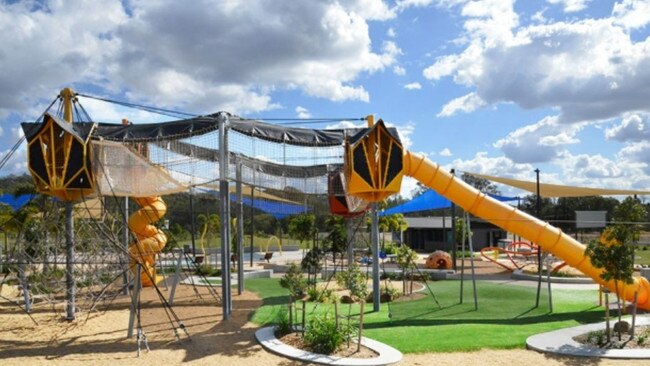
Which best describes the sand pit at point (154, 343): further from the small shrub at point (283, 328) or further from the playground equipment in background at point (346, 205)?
the playground equipment in background at point (346, 205)

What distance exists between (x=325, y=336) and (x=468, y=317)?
16.6ft

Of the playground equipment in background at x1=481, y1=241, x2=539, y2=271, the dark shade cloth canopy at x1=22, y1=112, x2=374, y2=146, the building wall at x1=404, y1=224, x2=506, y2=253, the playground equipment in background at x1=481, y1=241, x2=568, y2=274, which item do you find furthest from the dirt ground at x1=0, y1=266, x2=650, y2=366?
the building wall at x1=404, y1=224, x2=506, y2=253

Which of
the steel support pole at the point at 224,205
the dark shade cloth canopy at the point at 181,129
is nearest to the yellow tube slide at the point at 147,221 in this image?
the dark shade cloth canopy at the point at 181,129

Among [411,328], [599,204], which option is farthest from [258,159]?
[599,204]

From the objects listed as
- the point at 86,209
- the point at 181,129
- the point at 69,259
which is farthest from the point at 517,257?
the point at 86,209

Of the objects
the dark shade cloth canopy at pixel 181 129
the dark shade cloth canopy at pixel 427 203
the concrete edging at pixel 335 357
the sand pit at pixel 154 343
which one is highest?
the dark shade cloth canopy at pixel 181 129

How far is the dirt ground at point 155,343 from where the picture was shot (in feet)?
30.3

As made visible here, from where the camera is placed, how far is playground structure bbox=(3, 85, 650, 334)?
12.0 metres

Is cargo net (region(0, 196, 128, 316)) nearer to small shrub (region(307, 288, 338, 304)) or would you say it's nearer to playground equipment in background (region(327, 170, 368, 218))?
small shrub (region(307, 288, 338, 304))

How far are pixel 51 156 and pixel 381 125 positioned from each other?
749 cm

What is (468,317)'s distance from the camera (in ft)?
43.7

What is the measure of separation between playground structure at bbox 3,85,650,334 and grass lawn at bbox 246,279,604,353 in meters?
1.40

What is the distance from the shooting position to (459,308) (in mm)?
14594

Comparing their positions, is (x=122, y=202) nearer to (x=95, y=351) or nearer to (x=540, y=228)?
(x=95, y=351)
